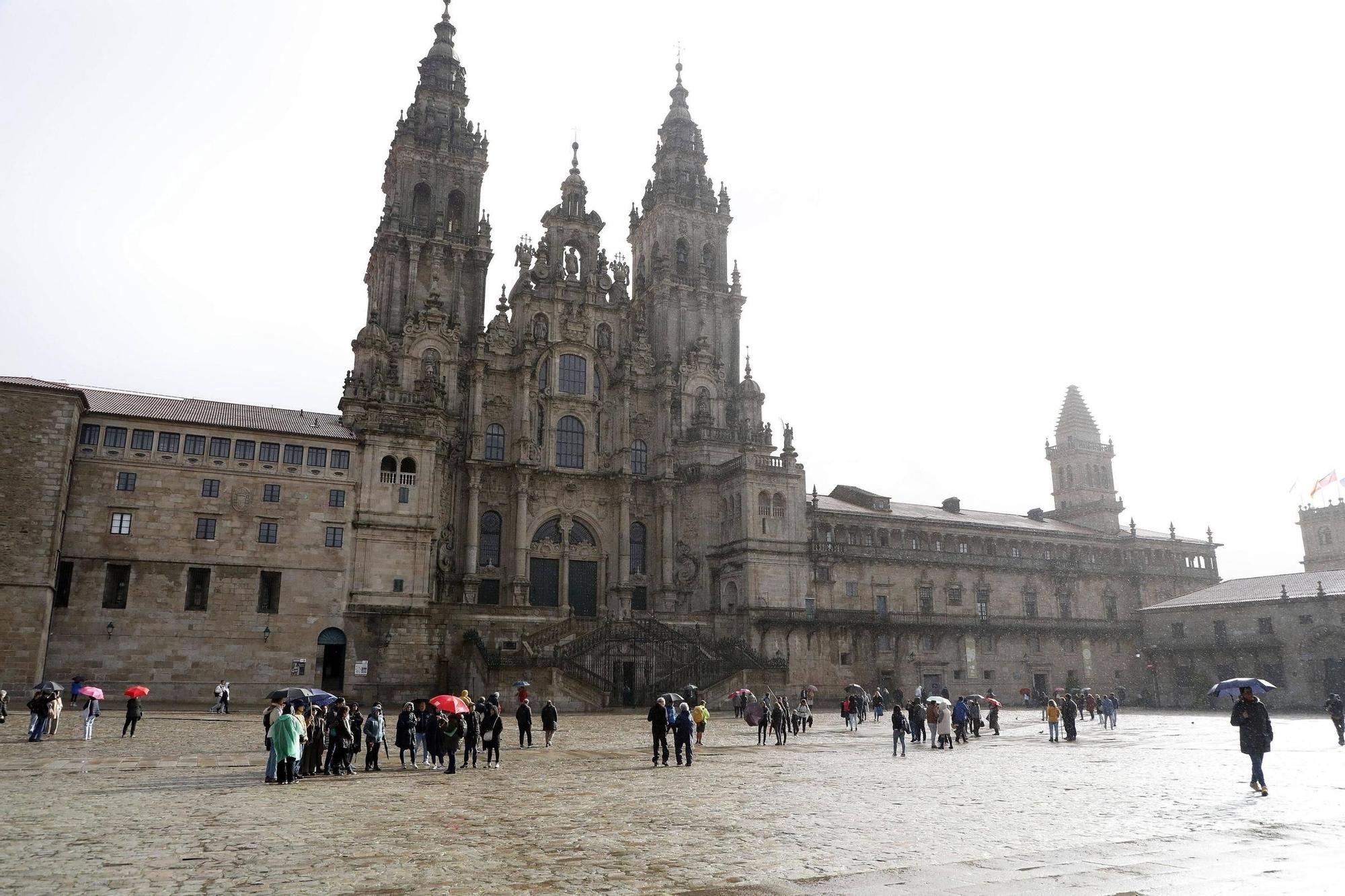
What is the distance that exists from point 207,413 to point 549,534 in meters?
22.3

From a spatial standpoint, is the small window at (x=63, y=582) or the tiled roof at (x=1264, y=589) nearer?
the small window at (x=63, y=582)

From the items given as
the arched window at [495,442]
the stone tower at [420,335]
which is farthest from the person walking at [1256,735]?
the arched window at [495,442]

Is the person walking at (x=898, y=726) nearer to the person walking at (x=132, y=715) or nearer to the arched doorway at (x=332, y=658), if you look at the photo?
the person walking at (x=132, y=715)

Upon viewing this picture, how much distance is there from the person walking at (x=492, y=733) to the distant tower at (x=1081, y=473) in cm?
7906

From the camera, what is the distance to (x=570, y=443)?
66.2 m

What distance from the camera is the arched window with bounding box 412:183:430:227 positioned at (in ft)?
222

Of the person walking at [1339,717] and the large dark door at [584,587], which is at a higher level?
the large dark door at [584,587]

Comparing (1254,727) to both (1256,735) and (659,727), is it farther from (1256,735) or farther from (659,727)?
(659,727)

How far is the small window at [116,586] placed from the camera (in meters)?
45.7

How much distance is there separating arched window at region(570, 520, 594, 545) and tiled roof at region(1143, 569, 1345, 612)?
43.4 m

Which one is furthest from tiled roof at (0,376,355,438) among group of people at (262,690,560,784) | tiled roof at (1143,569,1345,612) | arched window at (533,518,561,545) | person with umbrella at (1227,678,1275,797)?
tiled roof at (1143,569,1345,612)

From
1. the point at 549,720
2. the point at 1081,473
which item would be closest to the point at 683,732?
the point at 549,720

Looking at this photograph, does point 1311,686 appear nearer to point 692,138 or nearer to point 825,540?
point 825,540

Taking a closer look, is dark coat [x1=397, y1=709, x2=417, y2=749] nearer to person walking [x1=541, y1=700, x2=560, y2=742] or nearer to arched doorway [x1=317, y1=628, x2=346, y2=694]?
person walking [x1=541, y1=700, x2=560, y2=742]
